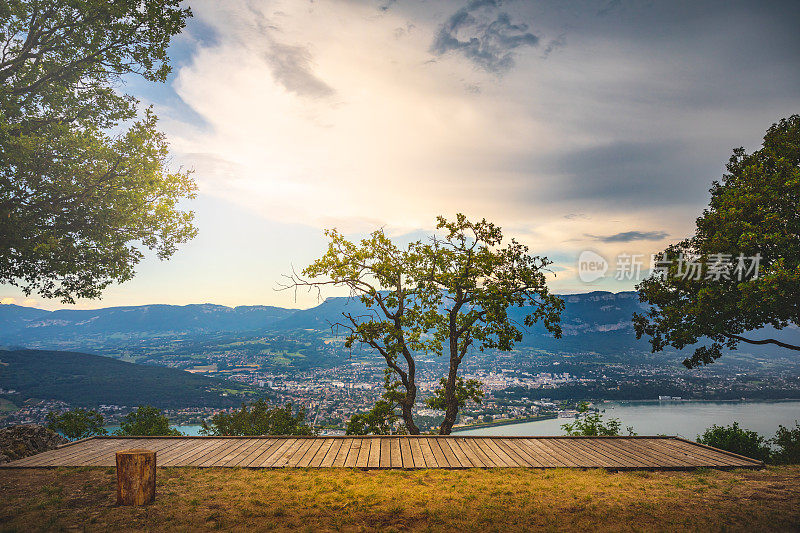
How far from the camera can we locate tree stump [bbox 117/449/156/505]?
6238mm

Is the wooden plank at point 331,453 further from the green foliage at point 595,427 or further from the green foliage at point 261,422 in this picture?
the green foliage at point 595,427

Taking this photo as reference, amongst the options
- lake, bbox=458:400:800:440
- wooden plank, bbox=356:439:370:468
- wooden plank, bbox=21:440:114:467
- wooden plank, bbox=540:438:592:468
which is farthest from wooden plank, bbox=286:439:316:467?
lake, bbox=458:400:800:440

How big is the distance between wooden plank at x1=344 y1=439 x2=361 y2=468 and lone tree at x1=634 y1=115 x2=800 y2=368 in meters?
11.2

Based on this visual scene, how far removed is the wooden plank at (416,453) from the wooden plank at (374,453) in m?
0.82

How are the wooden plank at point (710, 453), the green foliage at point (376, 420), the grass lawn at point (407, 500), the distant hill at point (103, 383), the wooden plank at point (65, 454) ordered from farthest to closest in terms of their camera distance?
the distant hill at point (103, 383) < the green foliage at point (376, 420) < the wooden plank at point (710, 453) < the wooden plank at point (65, 454) < the grass lawn at point (407, 500)

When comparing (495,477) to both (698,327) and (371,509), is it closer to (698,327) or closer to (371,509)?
(371,509)

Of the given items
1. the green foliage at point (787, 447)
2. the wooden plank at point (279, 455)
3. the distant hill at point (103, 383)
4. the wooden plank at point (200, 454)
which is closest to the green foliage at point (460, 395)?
the wooden plank at point (279, 455)

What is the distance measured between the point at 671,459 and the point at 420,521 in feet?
23.5

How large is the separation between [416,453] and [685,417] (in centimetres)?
4979

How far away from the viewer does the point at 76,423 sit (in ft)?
42.2

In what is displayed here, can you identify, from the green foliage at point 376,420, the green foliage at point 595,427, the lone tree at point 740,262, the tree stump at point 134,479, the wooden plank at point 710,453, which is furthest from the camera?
the green foliage at point 376,420

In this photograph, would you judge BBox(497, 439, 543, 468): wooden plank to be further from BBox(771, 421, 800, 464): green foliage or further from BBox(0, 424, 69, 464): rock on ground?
BBox(0, 424, 69, 464): rock on ground

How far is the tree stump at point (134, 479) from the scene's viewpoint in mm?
6238

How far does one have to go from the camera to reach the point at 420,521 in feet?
18.9
